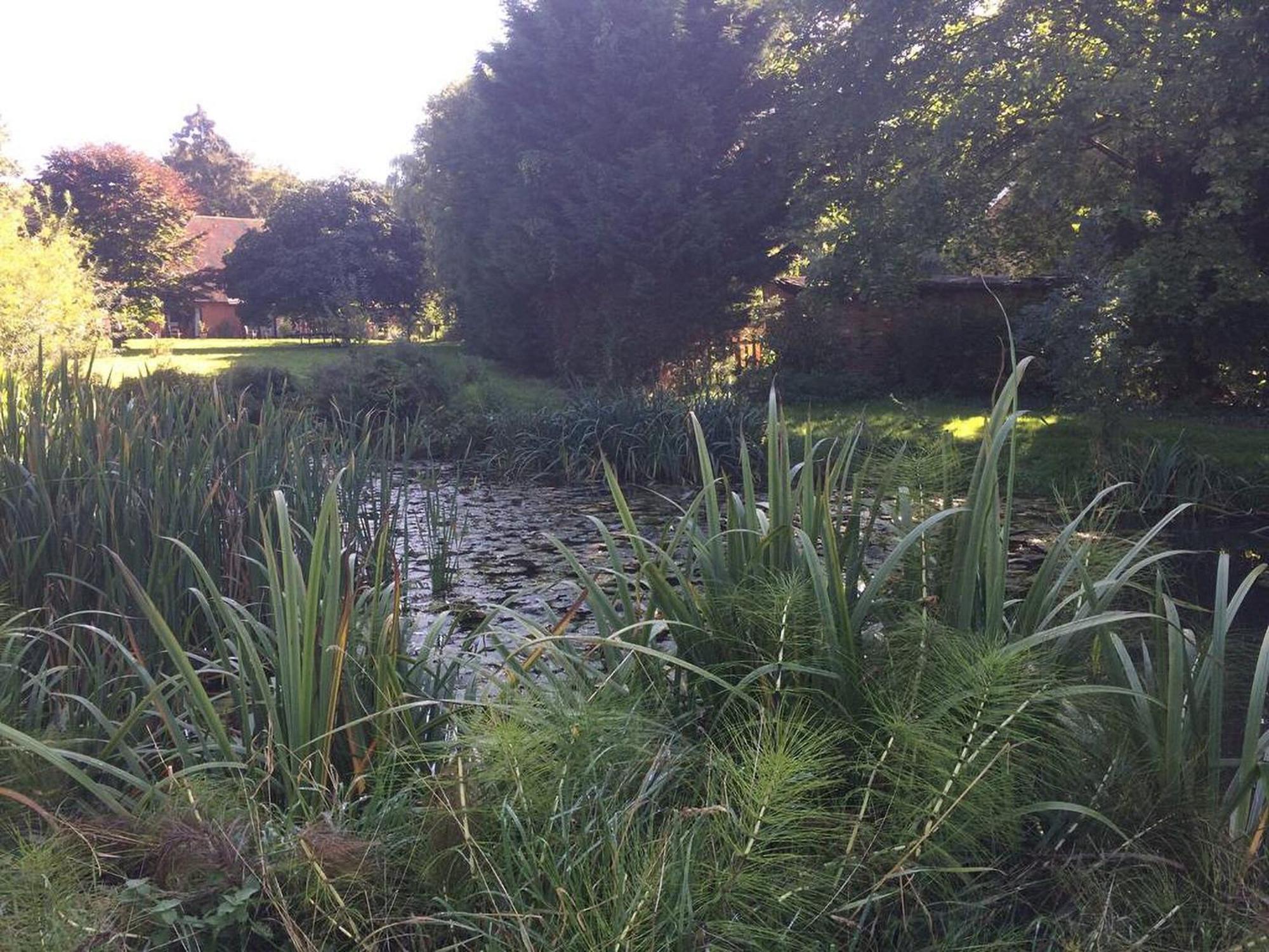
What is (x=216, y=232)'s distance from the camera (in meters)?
48.6

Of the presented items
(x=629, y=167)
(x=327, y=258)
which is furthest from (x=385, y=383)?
(x=327, y=258)

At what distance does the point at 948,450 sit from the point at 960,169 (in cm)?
1092

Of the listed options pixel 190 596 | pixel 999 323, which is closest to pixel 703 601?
pixel 190 596

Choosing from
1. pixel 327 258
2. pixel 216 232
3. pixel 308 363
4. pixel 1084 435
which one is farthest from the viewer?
pixel 216 232

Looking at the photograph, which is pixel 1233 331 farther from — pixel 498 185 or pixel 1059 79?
pixel 498 185

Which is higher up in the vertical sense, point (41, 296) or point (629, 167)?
point (629, 167)

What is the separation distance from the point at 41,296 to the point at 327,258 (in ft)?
59.5

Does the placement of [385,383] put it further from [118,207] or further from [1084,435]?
[118,207]

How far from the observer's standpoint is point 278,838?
219 cm

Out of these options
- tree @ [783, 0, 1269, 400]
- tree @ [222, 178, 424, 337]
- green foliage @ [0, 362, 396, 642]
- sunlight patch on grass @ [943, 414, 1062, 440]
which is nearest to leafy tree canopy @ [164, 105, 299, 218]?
tree @ [222, 178, 424, 337]

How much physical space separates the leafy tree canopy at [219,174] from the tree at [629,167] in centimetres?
4760

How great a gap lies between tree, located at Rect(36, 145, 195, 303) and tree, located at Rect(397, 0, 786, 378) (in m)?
18.7

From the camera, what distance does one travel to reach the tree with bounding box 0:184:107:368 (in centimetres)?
1210

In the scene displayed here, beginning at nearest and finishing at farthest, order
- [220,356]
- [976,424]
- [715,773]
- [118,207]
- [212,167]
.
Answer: [715,773] < [976,424] < [220,356] < [118,207] < [212,167]
